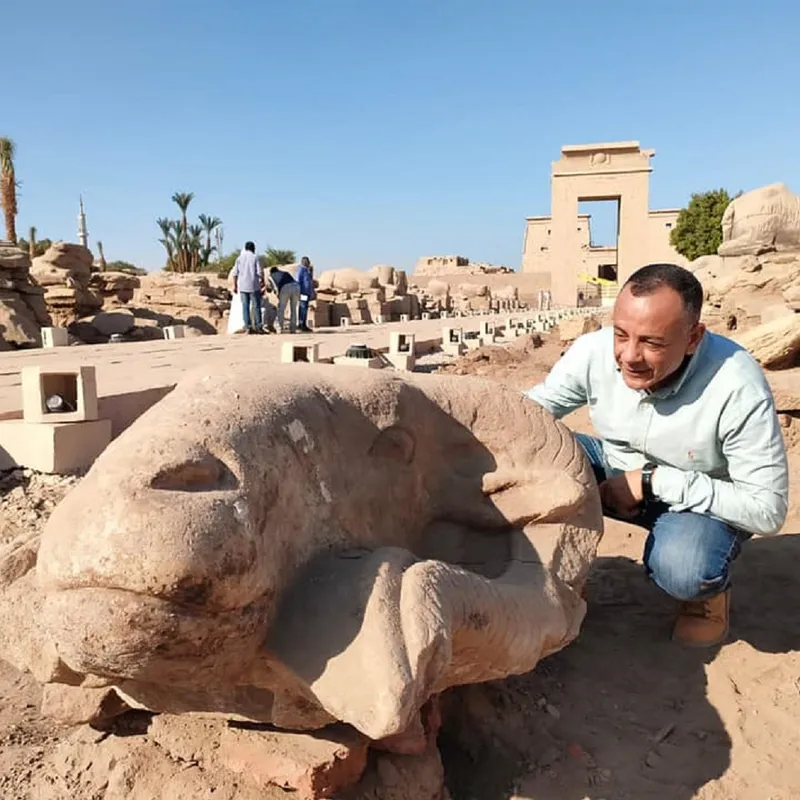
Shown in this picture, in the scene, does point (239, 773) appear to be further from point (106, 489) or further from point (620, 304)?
point (620, 304)

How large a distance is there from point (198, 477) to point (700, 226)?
3397 centimetres

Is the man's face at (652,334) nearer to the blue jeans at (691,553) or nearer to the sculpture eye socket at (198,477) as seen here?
the blue jeans at (691,553)

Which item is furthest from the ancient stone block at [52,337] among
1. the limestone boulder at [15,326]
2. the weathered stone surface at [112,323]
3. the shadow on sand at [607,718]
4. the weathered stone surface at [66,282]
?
the shadow on sand at [607,718]

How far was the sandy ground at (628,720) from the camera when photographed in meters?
2.02

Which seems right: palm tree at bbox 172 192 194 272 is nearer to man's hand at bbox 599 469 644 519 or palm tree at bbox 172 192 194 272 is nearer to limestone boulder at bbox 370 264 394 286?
limestone boulder at bbox 370 264 394 286

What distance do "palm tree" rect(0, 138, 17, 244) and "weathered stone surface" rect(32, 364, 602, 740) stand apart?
24.6 meters

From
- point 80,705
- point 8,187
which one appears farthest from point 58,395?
point 8,187

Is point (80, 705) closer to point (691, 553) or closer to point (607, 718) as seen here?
point (607, 718)

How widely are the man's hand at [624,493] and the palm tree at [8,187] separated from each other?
→ 2442cm

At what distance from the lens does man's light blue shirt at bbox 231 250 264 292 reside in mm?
10645

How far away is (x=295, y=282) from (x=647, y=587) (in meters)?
10.1

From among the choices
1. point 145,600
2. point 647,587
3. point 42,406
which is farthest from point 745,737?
point 42,406

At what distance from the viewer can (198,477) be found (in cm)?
139

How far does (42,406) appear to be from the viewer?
3838 mm
